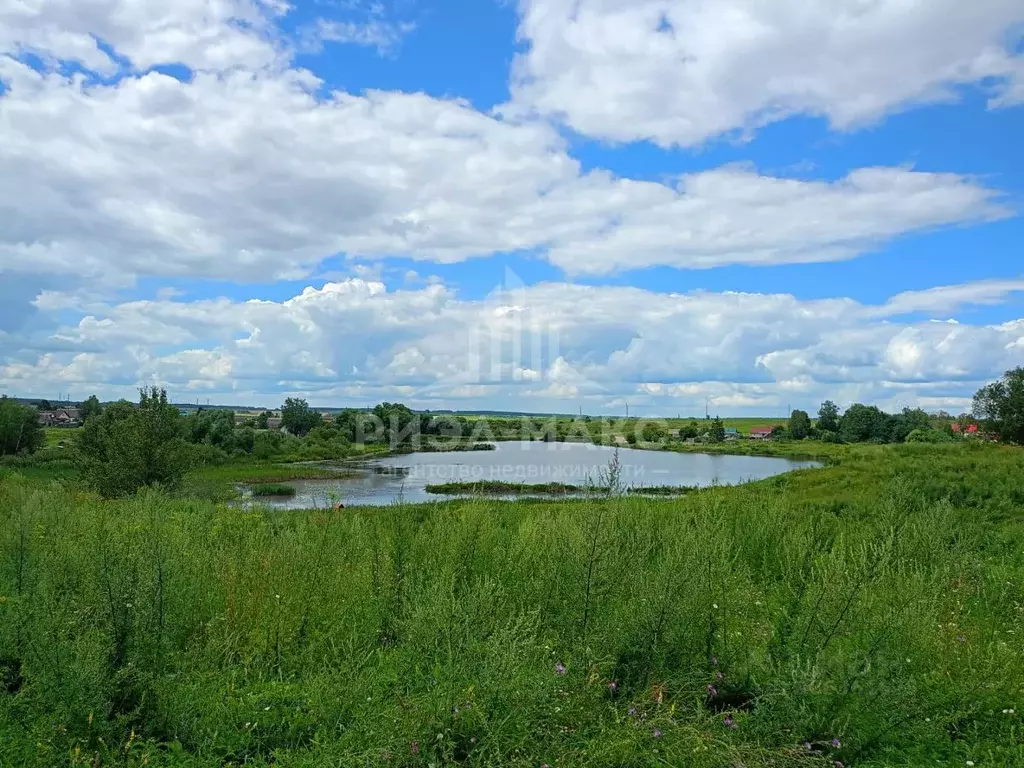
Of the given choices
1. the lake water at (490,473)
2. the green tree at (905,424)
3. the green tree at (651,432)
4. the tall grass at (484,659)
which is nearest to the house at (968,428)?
the green tree at (905,424)

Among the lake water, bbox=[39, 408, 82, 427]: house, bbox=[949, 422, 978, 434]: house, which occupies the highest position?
bbox=[39, 408, 82, 427]: house

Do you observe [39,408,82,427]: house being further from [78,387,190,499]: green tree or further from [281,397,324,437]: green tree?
[78,387,190,499]: green tree

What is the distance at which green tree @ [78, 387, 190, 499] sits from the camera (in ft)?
69.1

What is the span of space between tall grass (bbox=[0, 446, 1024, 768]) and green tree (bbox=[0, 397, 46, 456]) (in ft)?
172

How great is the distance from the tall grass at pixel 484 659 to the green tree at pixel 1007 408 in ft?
130

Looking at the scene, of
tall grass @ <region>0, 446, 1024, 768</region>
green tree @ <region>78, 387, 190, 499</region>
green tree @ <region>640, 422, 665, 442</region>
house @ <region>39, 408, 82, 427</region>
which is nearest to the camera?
tall grass @ <region>0, 446, 1024, 768</region>

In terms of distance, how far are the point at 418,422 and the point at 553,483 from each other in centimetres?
4238

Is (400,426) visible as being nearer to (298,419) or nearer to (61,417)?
(298,419)

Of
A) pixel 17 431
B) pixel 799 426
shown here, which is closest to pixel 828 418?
pixel 799 426

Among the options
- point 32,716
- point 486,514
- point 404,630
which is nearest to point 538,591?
point 404,630

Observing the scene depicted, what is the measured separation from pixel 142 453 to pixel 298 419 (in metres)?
60.0

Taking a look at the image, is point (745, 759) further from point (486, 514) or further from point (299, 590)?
point (486, 514)

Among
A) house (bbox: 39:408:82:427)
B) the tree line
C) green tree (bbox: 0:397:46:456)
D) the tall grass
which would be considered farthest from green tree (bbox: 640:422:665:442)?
the tall grass

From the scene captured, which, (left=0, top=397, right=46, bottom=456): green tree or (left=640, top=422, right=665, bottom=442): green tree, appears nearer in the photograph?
(left=0, top=397, right=46, bottom=456): green tree
